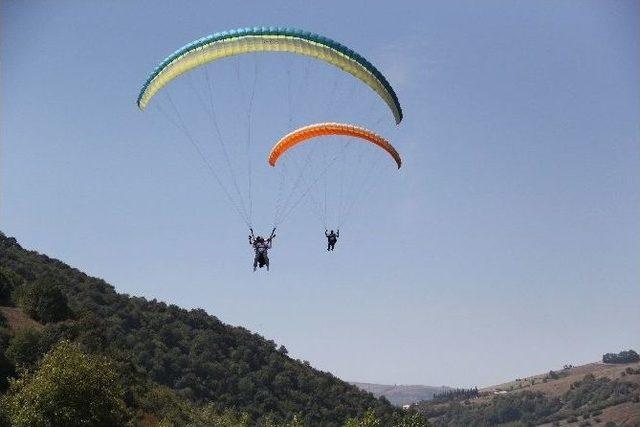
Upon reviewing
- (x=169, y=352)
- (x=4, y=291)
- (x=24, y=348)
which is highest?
(x=169, y=352)

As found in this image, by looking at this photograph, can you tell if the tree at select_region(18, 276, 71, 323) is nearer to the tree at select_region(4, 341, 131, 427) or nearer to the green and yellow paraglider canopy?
the tree at select_region(4, 341, 131, 427)

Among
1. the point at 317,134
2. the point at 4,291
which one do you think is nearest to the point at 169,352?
the point at 4,291

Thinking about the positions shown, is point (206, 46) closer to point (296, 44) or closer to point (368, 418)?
point (296, 44)

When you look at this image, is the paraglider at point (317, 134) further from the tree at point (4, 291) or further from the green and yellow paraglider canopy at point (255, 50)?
the tree at point (4, 291)

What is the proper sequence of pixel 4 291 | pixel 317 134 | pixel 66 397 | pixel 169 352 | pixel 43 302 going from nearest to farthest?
1. pixel 66 397
2. pixel 317 134
3. pixel 43 302
4. pixel 4 291
5. pixel 169 352

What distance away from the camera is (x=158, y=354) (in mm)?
80500

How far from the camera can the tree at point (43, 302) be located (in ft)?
177

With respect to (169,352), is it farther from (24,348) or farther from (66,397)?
(66,397)

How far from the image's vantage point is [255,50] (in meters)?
26.7

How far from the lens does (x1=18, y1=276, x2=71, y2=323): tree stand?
54.1 meters

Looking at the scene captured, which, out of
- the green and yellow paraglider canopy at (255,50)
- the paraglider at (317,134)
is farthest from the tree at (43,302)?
the green and yellow paraglider canopy at (255,50)

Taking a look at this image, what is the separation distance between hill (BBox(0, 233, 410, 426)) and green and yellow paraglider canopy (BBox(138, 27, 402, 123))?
26.9 m

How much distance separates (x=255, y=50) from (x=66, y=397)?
18.1 m

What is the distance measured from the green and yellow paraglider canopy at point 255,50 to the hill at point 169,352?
2689 centimetres
